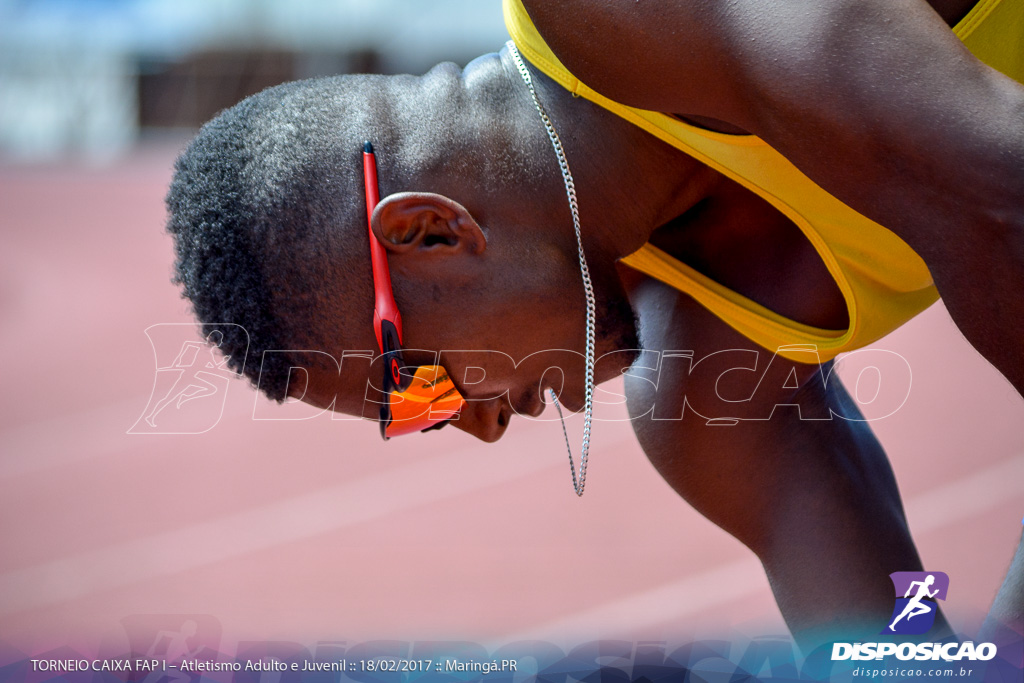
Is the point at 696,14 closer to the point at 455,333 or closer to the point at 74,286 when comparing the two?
the point at 455,333

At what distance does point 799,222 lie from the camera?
897mm

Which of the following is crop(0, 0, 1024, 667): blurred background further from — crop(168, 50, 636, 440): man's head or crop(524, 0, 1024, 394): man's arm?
crop(524, 0, 1024, 394): man's arm

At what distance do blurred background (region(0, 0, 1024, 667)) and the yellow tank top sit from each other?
0.40 meters

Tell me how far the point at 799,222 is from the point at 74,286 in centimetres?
493

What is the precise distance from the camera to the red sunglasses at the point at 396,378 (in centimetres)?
85

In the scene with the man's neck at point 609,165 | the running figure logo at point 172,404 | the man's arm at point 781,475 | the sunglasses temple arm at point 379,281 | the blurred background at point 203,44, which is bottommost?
the man's arm at point 781,475

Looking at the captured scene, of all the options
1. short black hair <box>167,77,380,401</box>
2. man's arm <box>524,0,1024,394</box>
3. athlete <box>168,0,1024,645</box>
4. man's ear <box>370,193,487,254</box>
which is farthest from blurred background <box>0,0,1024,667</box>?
man's arm <box>524,0,1024,394</box>

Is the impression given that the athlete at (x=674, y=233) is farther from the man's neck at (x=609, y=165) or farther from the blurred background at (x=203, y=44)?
the blurred background at (x=203, y=44)

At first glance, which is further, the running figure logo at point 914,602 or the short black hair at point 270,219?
the running figure logo at point 914,602

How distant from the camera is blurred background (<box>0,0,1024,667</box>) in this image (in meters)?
2.25

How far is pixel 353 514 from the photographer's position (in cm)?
281

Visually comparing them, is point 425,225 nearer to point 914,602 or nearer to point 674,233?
point 674,233

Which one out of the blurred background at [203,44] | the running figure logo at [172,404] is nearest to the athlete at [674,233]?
the running figure logo at [172,404]

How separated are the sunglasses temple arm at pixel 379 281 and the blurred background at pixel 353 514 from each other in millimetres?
454
